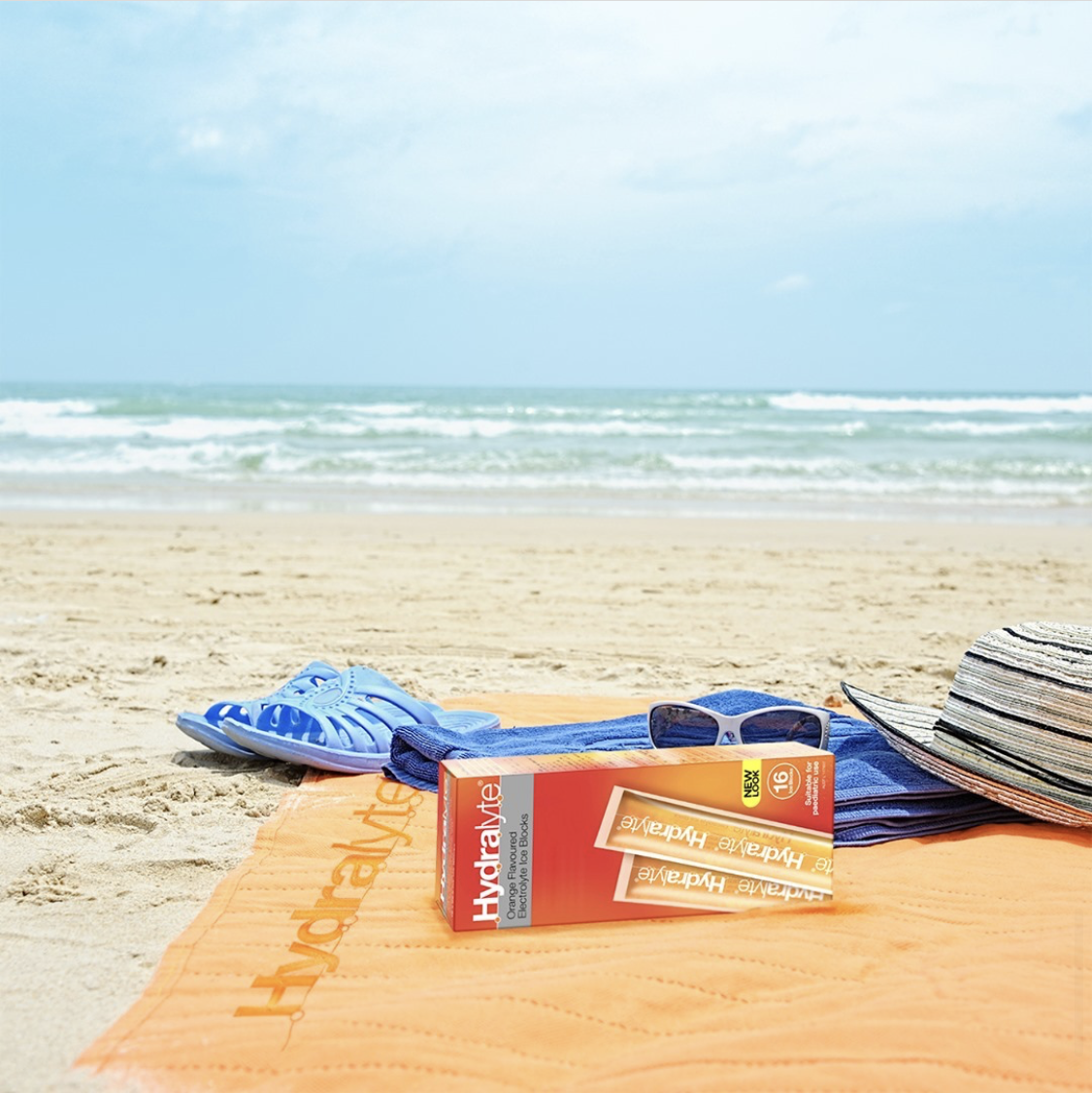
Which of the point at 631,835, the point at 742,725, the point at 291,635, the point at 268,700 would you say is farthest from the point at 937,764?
the point at 291,635

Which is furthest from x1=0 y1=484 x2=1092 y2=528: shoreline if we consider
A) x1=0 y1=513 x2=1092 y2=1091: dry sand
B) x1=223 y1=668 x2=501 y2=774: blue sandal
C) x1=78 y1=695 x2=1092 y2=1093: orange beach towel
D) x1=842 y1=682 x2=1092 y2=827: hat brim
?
x1=78 y1=695 x2=1092 y2=1093: orange beach towel

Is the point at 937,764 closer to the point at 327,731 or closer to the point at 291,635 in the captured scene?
the point at 327,731

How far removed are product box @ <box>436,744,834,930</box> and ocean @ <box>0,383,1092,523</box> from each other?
993cm

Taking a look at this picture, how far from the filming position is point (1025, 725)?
10.1 feet

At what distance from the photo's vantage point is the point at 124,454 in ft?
64.5

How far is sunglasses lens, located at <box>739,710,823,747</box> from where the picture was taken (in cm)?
329

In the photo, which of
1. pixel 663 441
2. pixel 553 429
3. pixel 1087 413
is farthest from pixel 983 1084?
pixel 1087 413

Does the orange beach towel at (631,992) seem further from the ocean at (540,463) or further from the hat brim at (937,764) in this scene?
the ocean at (540,463)

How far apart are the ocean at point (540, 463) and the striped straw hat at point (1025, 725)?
930cm

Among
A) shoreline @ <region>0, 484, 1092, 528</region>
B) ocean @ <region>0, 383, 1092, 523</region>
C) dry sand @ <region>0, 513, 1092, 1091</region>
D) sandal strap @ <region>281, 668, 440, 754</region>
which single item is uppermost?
ocean @ <region>0, 383, 1092, 523</region>

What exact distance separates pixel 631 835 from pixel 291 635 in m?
3.92

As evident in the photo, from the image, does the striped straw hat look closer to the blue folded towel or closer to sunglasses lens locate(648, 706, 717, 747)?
the blue folded towel

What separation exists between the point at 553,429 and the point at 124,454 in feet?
32.0

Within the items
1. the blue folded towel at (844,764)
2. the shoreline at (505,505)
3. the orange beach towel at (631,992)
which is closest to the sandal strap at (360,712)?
the blue folded towel at (844,764)
